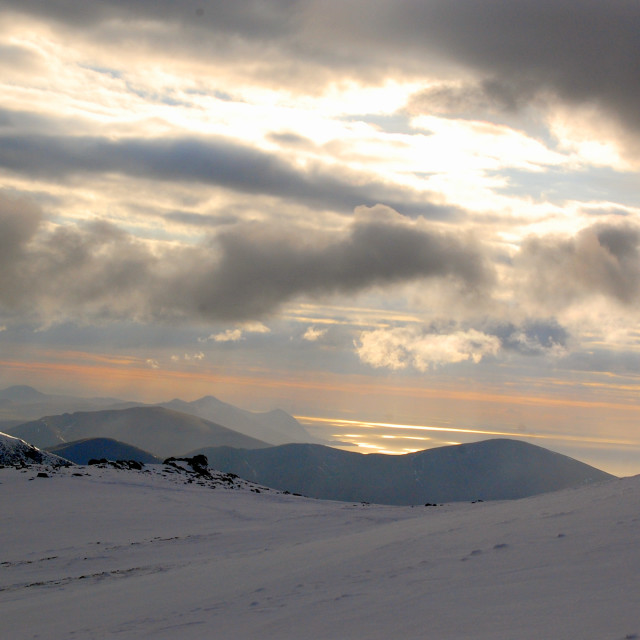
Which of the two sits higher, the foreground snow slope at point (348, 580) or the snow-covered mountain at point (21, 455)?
the foreground snow slope at point (348, 580)

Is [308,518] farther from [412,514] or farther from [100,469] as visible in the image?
[100,469]

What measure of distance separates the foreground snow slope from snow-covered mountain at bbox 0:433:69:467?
3763 cm

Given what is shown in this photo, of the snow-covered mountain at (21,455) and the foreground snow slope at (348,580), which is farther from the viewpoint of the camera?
the snow-covered mountain at (21,455)

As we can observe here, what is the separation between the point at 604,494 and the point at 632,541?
8280mm

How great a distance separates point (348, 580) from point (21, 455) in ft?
190

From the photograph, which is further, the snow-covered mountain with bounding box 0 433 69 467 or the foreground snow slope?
the snow-covered mountain with bounding box 0 433 69 467

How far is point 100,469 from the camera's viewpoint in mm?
43938

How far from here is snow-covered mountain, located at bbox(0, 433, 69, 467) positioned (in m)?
60.2

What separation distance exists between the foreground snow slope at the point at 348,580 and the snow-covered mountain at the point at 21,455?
123ft

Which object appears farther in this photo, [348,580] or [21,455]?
[21,455]

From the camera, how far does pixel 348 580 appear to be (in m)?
12.9

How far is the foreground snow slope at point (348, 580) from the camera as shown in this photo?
9258mm

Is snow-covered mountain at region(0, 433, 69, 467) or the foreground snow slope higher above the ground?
the foreground snow slope

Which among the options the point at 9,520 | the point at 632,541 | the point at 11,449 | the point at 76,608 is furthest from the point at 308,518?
the point at 11,449
